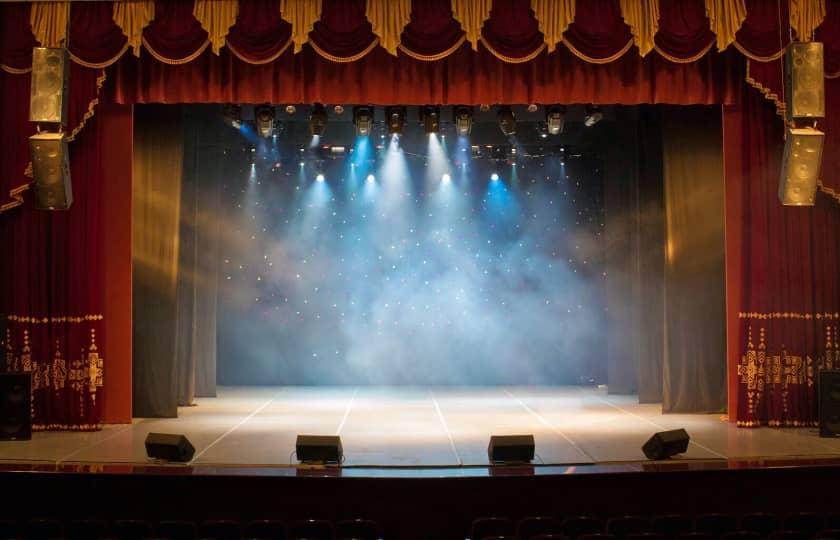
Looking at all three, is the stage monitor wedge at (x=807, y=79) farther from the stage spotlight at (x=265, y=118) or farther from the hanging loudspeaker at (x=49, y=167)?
the hanging loudspeaker at (x=49, y=167)

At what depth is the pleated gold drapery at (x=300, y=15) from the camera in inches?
360

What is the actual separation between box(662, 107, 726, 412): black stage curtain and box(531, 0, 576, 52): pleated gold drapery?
2531 millimetres

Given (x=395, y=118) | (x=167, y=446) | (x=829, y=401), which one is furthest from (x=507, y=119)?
(x=167, y=446)

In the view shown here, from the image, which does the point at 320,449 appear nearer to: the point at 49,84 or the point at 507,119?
the point at 49,84

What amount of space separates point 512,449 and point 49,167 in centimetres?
490

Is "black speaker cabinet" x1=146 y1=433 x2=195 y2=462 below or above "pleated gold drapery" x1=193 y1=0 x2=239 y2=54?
below

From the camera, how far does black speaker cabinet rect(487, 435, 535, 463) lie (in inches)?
281

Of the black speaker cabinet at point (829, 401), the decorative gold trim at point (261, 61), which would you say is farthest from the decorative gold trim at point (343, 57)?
the black speaker cabinet at point (829, 401)

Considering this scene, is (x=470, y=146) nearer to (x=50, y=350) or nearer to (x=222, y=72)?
(x=222, y=72)

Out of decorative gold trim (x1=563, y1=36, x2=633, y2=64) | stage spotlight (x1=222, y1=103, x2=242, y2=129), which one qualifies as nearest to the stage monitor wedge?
decorative gold trim (x1=563, y1=36, x2=633, y2=64)

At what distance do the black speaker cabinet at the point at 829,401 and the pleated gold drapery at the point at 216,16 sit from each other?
257 inches

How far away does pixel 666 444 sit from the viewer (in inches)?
293

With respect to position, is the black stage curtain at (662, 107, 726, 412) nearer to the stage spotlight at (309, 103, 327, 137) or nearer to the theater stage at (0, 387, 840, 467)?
the theater stage at (0, 387, 840, 467)

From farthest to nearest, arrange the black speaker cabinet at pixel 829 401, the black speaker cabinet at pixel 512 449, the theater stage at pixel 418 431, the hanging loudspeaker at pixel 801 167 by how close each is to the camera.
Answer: the black speaker cabinet at pixel 829 401, the hanging loudspeaker at pixel 801 167, the theater stage at pixel 418 431, the black speaker cabinet at pixel 512 449
